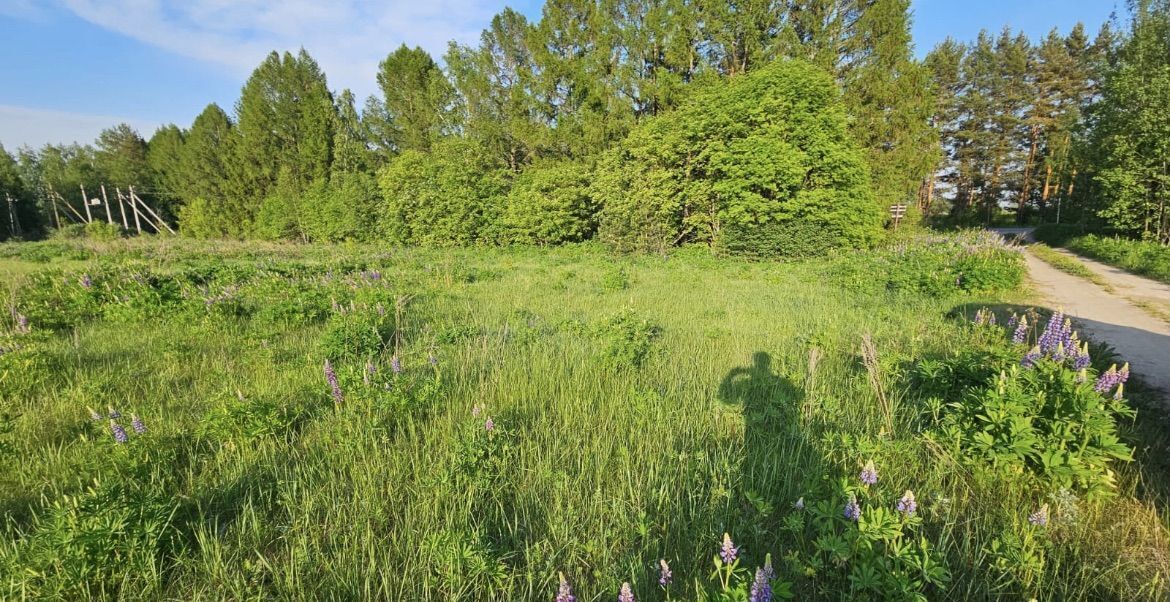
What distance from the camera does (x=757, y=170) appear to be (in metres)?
16.3

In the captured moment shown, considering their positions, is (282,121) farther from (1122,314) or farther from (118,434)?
(1122,314)

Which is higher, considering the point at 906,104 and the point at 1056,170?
the point at 906,104

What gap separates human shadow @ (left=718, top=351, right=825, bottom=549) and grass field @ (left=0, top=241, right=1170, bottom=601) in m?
0.02

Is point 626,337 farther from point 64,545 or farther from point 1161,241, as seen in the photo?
point 1161,241

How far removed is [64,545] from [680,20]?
80.5 feet

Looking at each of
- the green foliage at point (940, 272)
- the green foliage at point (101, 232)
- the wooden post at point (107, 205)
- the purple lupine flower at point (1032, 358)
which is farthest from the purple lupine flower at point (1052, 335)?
the wooden post at point (107, 205)

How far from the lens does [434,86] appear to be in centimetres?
2912

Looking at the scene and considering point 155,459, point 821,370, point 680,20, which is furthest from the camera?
point 680,20

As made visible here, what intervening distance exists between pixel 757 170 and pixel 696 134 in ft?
10.4

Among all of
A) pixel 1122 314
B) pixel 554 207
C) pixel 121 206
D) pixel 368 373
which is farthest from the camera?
pixel 121 206

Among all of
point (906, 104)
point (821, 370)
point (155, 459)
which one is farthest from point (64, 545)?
point (906, 104)

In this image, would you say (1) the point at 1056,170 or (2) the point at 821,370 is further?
(1) the point at 1056,170

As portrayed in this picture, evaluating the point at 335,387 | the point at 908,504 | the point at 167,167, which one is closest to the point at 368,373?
the point at 335,387

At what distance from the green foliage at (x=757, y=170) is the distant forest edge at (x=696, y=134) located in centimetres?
8
